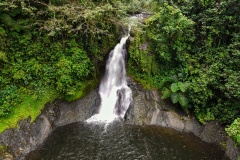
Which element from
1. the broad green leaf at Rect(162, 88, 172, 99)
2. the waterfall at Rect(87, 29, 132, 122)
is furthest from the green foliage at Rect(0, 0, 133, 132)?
the broad green leaf at Rect(162, 88, 172, 99)

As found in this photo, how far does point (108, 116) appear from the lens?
12.2m

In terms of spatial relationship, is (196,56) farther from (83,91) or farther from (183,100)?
(83,91)

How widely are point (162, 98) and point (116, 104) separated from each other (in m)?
3.01

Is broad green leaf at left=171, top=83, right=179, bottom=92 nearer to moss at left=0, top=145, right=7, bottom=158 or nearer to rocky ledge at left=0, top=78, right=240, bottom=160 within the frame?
rocky ledge at left=0, top=78, right=240, bottom=160

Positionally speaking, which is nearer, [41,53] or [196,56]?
[41,53]

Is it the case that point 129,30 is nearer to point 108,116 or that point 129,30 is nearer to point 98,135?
point 108,116

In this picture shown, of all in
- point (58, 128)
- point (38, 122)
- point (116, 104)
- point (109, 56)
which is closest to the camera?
point (38, 122)

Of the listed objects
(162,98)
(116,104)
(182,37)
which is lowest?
(116,104)

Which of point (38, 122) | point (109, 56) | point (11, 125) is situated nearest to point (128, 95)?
point (109, 56)

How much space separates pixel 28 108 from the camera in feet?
32.9

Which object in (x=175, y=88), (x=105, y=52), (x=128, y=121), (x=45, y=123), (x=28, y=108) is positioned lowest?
(x=45, y=123)

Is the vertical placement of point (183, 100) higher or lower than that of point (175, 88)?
lower

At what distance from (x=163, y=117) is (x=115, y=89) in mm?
3708

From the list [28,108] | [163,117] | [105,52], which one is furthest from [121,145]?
[105,52]
